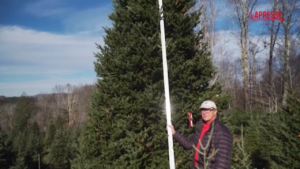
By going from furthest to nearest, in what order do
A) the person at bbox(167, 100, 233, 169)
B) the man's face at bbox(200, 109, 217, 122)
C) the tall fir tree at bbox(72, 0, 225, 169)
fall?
1. the tall fir tree at bbox(72, 0, 225, 169)
2. the man's face at bbox(200, 109, 217, 122)
3. the person at bbox(167, 100, 233, 169)

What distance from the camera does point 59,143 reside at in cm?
2528

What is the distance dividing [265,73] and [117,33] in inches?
1013

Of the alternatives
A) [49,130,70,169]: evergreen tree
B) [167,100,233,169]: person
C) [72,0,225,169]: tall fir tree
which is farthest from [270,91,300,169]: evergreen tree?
[49,130,70,169]: evergreen tree

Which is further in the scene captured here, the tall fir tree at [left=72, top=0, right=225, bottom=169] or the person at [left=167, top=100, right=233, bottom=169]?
the tall fir tree at [left=72, top=0, right=225, bottom=169]

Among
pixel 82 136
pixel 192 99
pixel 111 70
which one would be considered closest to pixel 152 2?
pixel 111 70

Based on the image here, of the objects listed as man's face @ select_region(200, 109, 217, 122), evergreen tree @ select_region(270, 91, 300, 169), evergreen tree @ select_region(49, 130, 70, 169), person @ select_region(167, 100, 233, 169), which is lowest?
evergreen tree @ select_region(49, 130, 70, 169)

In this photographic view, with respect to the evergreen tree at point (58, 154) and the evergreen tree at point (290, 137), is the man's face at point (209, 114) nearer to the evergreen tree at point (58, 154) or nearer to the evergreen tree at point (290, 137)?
the evergreen tree at point (290, 137)

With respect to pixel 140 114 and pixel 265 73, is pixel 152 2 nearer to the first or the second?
pixel 140 114

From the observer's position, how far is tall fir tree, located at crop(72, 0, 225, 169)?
460 centimetres

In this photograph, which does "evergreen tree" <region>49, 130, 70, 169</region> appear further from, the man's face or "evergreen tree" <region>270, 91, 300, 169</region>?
the man's face

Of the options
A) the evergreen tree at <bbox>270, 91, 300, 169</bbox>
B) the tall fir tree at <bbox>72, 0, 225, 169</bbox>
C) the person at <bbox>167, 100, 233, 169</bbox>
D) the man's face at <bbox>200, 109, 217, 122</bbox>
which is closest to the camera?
the person at <bbox>167, 100, 233, 169</bbox>

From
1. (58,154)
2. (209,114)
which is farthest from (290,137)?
(58,154)

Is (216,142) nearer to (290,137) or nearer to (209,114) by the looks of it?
(209,114)

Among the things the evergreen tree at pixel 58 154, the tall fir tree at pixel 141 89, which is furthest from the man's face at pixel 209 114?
the evergreen tree at pixel 58 154
